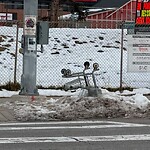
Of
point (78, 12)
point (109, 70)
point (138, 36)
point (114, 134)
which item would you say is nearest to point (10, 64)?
point (109, 70)

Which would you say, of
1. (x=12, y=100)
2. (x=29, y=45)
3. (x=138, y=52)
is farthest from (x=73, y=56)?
(x=12, y=100)

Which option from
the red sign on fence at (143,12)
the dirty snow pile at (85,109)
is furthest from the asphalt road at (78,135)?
the red sign on fence at (143,12)

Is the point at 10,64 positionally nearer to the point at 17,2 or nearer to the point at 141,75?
the point at 141,75

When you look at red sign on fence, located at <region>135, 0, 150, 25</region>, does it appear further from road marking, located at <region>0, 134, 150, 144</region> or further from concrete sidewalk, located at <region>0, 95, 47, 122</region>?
road marking, located at <region>0, 134, 150, 144</region>

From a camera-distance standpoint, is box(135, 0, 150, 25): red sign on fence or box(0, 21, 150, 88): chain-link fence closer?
box(135, 0, 150, 25): red sign on fence

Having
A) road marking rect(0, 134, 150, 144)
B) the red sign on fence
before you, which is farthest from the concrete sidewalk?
the red sign on fence

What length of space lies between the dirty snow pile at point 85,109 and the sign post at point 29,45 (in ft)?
4.33

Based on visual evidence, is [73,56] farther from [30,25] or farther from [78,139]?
[78,139]

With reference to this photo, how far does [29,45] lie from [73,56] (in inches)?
372

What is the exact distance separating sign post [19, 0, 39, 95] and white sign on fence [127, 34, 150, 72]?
134 inches

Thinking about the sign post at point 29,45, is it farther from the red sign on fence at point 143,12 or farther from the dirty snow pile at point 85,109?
the red sign on fence at point 143,12

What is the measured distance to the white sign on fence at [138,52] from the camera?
49.8 ft

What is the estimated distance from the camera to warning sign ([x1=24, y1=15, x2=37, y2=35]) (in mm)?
13398

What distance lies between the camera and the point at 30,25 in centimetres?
1346
